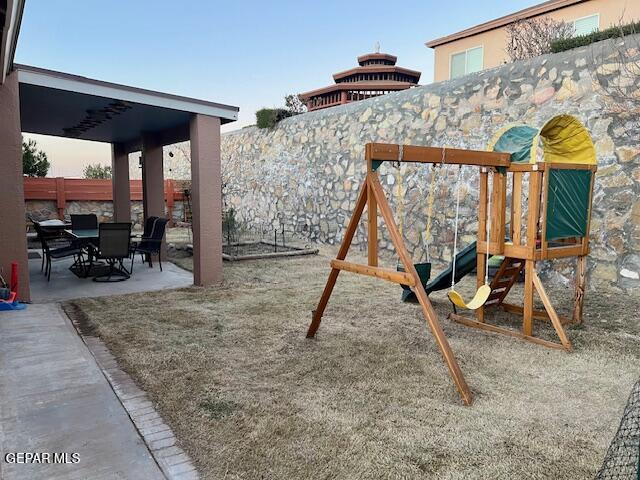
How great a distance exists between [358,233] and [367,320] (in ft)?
14.8

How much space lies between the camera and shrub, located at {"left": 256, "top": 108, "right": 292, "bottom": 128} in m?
11.9

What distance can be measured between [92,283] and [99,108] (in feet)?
8.21

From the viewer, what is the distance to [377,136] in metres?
8.81

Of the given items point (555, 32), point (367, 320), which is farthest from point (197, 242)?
point (555, 32)

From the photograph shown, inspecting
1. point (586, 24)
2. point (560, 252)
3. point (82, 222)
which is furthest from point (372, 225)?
point (586, 24)

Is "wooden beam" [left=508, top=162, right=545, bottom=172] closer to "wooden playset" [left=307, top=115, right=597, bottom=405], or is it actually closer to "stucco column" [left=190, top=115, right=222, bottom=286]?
"wooden playset" [left=307, top=115, right=597, bottom=405]

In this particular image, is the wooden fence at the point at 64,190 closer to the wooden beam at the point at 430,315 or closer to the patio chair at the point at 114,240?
the patio chair at the point at 114,240

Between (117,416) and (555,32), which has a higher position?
(555,32)

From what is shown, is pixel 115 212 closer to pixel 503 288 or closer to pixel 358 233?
pixel 358 233

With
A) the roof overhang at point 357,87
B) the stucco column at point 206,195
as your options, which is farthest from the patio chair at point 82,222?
the roof overhang at point 357,87

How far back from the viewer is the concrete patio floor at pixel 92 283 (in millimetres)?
5961

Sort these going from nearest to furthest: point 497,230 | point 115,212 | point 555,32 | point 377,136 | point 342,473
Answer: point 342,473
point 497,230
point 377,136
point 115,212
point 555,32

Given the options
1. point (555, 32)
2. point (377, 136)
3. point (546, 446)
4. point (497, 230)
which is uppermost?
point (555, 32)

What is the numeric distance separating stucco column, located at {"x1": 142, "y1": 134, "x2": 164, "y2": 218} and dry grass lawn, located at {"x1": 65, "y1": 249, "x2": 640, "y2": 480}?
3.81m
